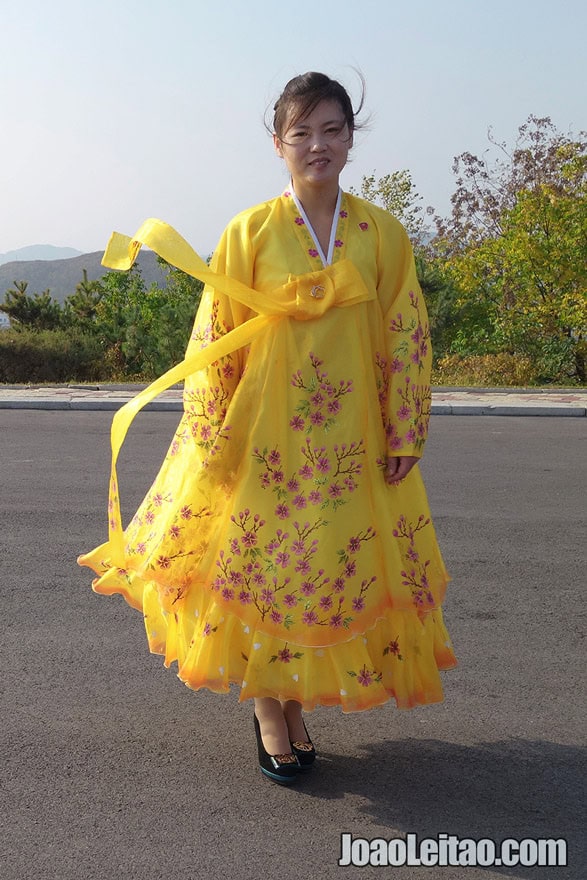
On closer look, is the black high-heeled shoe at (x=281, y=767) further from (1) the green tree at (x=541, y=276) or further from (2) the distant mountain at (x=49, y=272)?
(2) the distant mountain at (x=49, y=272)

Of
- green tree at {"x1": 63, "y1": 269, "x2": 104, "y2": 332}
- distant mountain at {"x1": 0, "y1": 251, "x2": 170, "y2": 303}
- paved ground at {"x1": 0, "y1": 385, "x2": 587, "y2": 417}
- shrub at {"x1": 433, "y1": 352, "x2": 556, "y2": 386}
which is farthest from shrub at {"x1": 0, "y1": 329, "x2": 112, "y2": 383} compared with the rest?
distant mountain at {"x1": 0, "y1": 251, "x2": 170, "y2": 303}

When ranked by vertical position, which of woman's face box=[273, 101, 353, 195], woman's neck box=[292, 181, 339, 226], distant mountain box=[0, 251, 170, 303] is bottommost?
woman's neck box=[292, 181, 339, 226]

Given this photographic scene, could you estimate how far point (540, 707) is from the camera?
3.73m

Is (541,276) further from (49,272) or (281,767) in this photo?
(49,272)

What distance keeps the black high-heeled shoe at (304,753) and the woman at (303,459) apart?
9 cm

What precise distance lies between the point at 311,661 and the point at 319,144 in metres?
1.46

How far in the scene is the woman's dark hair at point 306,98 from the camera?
10.1 ft

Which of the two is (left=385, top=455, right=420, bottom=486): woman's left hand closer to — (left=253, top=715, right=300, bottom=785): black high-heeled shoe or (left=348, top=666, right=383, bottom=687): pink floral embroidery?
(left=348, top=666, right=383, bottom=687): pink floral embroidery

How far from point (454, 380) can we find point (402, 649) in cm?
1375

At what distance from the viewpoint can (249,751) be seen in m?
3.42

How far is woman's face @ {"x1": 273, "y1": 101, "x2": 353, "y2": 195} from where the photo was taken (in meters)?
3.08

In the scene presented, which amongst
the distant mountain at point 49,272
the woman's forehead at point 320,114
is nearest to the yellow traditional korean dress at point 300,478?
the woman's forehead at point 320,114

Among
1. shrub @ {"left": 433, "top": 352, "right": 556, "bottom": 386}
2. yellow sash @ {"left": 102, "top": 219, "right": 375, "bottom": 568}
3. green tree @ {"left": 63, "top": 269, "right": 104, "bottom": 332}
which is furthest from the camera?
green tree @ {"left": 63, "top": 269, "right": 104, "bottom": 332}

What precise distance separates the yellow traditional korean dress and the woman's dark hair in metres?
0.22
